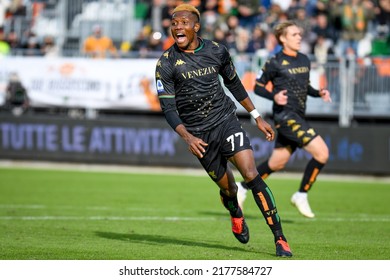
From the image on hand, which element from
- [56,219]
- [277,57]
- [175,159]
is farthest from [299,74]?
[175,159]

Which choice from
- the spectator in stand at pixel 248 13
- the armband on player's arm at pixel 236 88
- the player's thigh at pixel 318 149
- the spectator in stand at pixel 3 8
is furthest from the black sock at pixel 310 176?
the spectator in stand at pixel 3 8

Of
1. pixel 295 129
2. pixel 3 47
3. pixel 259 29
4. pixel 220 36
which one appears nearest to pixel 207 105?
pixel 295 129

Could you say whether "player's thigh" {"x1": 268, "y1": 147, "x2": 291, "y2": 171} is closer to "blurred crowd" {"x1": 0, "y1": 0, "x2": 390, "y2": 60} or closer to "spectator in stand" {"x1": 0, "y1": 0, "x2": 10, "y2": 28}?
"blurred crowd" {"x1": 0, "y1": 0, "x2": 390, "y2": 60}

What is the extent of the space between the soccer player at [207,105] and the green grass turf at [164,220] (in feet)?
2.72

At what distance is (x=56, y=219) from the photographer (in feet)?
46.2

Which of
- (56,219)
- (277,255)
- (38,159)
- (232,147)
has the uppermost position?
(232,147)

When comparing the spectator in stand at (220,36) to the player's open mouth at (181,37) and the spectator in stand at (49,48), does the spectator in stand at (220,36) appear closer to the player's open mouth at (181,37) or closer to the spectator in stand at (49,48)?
the spectator in stand at (49,48)

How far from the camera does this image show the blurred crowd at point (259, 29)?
84.3 ft

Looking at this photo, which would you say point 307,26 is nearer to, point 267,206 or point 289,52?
point 289,52

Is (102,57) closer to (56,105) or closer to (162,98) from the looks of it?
(56,105)

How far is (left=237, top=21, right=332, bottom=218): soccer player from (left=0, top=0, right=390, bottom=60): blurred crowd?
1025 cm

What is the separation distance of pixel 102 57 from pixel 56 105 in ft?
6.42
